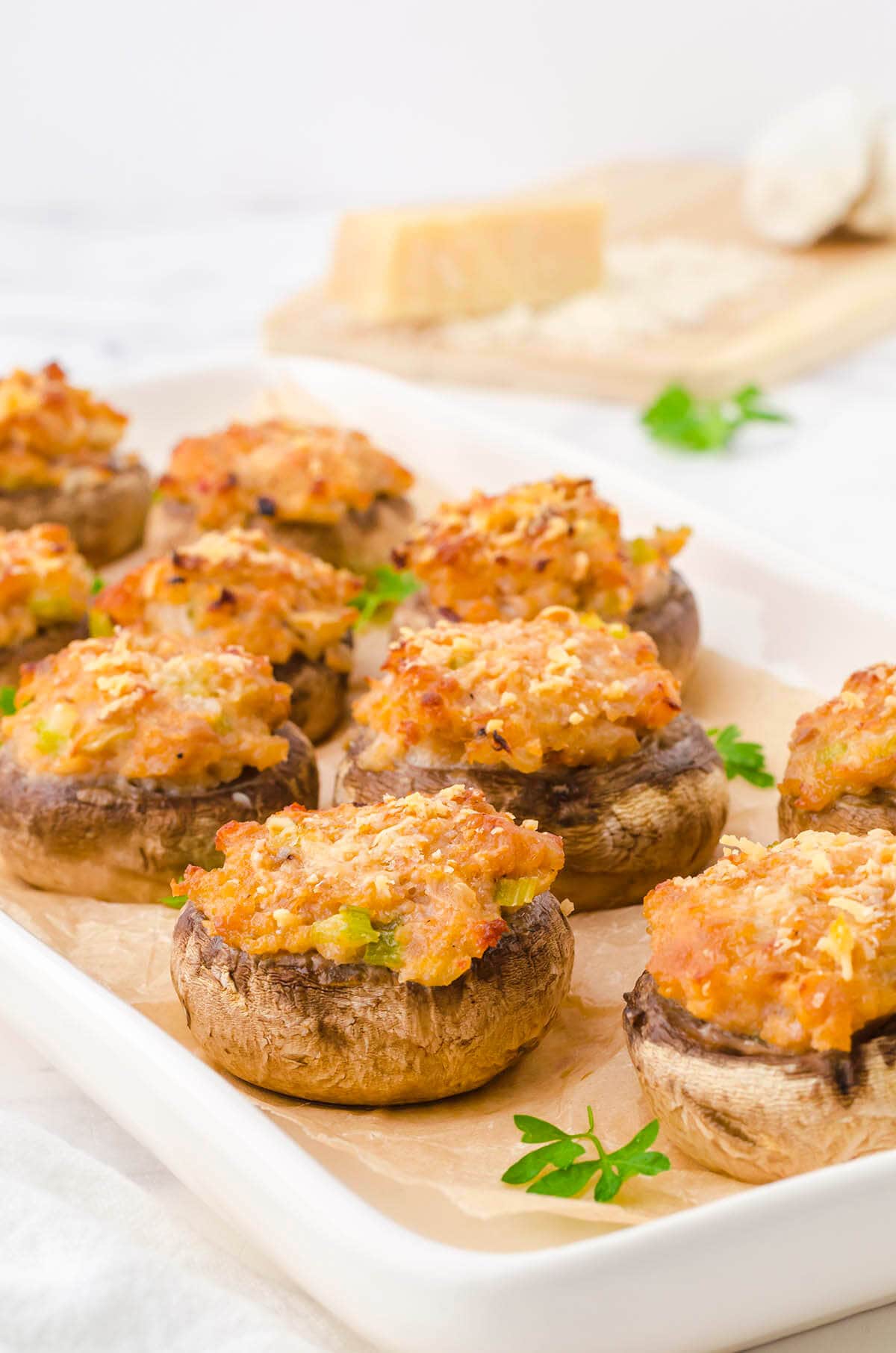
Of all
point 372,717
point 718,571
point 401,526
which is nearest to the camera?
point 372,717

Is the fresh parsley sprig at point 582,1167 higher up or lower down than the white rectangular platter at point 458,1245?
lower down

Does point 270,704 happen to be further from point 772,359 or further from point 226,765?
point 772,359

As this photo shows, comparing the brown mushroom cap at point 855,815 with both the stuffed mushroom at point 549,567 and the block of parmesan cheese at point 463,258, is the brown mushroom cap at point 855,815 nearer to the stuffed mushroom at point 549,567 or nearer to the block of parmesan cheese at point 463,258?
the stuffed mushroom at point 549,567

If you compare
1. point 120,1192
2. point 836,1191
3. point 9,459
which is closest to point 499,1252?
point 836,1191

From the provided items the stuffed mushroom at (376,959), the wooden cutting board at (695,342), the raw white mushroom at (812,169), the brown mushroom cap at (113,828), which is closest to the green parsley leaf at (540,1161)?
the stuffed mushroom at (376,959)

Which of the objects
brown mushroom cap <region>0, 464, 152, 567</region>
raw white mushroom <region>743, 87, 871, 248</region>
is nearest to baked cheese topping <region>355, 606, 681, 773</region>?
brown mushroom cap <region>0, 464, 152, 567</region>

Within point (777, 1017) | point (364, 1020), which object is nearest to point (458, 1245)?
point (364, 1020)

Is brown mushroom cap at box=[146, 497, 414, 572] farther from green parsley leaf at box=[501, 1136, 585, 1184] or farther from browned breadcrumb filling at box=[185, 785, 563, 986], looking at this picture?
green parsley leaf at box=[501, 1136, 585, 1184]
